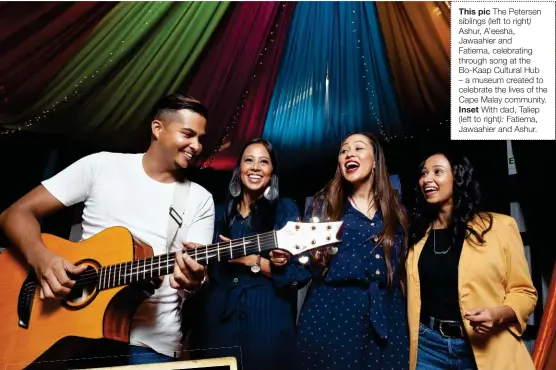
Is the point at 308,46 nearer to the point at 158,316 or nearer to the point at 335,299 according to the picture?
the point at 335,299

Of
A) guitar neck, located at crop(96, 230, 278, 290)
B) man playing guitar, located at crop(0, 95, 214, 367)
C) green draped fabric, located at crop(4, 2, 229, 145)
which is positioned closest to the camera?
guitar neck, located at crop(96, 230, 278, 290)

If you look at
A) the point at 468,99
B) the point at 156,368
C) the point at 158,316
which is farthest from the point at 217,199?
the point at 468,99

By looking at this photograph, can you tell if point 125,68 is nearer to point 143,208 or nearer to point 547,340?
point 143,208

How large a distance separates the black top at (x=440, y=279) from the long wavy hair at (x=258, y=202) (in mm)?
516

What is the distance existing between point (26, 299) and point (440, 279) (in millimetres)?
1340

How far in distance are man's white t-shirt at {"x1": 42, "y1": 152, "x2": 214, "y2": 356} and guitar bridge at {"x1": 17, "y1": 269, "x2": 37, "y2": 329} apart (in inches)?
8.7

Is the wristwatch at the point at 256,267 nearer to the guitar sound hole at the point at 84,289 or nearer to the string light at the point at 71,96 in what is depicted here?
the guitar sound hole at the point at 84,289

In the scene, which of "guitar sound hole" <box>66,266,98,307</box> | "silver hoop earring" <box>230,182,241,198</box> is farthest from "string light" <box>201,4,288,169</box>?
"guitar sound hole" <box>66,266,98,307</box>

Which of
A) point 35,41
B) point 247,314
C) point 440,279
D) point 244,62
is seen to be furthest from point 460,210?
point 35,41

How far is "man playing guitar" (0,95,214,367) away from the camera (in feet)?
4.86

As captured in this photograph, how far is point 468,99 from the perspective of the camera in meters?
1.65

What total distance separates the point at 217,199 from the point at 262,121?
33cm

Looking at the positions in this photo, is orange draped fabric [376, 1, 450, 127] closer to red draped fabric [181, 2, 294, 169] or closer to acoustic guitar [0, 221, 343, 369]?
red draped fabric [181, 2, 294, 169]

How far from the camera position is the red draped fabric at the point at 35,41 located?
1.71 meters
